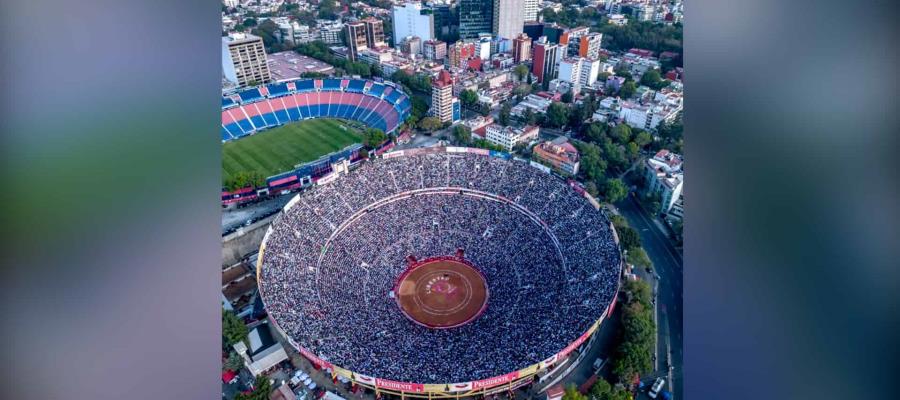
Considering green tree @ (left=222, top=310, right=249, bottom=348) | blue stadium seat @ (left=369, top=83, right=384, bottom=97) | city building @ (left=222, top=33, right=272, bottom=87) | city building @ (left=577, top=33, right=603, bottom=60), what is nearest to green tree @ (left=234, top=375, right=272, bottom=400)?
green tree @ (left=222, top=310, right=249, bottom=348)

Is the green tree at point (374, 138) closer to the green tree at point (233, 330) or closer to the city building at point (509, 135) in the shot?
the city building at point (509, 135)

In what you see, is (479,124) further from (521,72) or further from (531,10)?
(531,10)

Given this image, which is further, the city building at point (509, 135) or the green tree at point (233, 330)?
the city building at point (509, 135)

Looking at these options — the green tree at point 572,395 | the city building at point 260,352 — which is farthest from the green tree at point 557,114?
the city building at point 260,352

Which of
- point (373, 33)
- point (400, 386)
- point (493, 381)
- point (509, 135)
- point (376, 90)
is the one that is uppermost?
point (373, 33)

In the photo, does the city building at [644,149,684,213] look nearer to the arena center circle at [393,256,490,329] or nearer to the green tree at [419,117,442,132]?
the arena center circle at [393,256,490,329]

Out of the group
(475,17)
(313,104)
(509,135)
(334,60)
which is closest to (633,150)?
(509,135)

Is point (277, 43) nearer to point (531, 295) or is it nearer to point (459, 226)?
point (459, 226)
